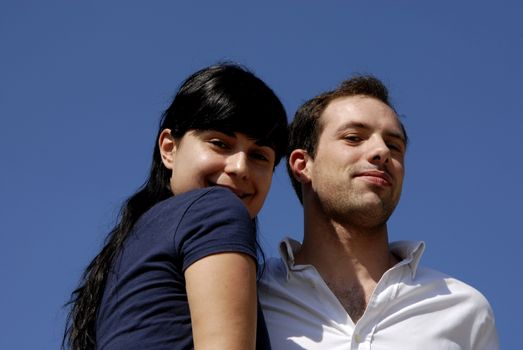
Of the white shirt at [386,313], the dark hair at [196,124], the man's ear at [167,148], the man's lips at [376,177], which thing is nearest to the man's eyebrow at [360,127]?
the man's lips at [376,177]

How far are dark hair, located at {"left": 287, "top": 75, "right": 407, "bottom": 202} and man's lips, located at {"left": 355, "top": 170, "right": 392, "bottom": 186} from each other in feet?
2.05

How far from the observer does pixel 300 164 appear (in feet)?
19.9

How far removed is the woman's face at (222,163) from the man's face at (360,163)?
176 cm

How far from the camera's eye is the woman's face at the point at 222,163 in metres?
3.61

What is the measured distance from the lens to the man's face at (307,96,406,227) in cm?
546

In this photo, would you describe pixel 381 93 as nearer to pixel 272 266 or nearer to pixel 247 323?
pixel 272 266

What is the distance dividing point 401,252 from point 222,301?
2.89 metres

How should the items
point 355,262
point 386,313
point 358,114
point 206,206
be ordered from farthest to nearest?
point 358,114, point 355,262, point 386,313, point 206,206

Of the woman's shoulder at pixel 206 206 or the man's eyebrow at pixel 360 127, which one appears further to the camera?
the man's eyebrow at pixel 360 127

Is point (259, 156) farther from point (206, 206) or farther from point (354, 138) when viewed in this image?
point (354, 138)

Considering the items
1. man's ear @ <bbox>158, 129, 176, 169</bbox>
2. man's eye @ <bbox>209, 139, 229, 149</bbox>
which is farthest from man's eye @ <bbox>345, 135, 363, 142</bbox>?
man's eye @ <bbox>209, 139, 229, 149</bbox>

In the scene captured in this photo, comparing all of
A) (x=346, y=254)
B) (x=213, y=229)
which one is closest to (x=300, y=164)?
(x=346, y=254)

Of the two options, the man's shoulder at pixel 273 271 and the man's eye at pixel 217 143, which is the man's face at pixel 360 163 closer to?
the man's shoulder at pixel 273 271

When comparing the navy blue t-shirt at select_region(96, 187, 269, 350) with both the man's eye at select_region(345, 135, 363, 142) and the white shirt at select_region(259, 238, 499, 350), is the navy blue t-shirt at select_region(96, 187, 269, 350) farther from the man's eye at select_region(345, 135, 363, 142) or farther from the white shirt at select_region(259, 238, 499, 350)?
the man's eye at select_region(345, 135, 363, 142)
